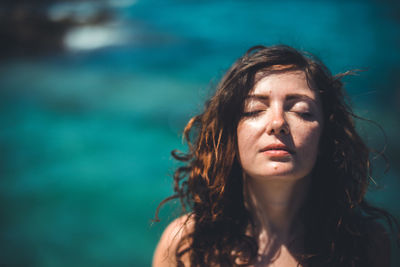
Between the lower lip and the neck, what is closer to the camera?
the lower lip

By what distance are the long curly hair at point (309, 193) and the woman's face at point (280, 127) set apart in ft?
0.23

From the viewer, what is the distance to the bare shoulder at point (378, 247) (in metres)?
1.62

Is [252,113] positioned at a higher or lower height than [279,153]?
higher

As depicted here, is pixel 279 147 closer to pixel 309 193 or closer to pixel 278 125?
pixel 278 125

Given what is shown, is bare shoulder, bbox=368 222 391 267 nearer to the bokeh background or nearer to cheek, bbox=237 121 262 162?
cheek, bbox=237 121 262 162

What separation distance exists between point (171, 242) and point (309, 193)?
2.60 ft

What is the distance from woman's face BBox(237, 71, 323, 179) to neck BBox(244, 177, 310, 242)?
0.18 metres

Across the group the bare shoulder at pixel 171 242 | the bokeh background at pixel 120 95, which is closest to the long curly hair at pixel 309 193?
the bare shoulder at pixel 171 242

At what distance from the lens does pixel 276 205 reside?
1.61 meters

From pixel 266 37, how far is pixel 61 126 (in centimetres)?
489

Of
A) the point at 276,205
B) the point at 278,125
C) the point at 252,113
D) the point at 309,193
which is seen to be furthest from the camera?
the point at 309,193

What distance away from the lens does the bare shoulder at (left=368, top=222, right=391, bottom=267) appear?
5.30 feet

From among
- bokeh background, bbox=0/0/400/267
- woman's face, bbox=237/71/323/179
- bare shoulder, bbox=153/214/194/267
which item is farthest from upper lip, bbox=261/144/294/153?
bokeh background, bbox=0/0/400/267

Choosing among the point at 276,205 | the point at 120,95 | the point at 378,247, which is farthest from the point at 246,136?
the point at 120,95
